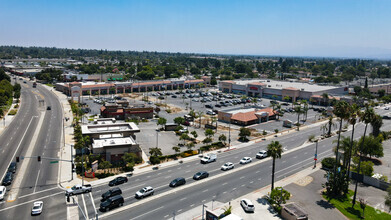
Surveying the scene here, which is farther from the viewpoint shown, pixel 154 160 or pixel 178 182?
pixel 154 160

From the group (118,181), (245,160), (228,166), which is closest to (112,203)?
(118,181)

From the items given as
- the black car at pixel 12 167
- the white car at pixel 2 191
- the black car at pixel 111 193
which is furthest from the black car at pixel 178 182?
the black car at pixel 12 167

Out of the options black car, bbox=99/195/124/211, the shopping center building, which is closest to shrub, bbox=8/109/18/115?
black car, bbox=99/195/124/211

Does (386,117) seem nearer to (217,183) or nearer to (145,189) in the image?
(217,183)

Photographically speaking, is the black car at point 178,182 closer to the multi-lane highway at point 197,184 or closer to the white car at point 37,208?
the multi-lane highway at point 197,184

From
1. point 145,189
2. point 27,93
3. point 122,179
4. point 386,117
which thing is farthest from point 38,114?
point 386,117

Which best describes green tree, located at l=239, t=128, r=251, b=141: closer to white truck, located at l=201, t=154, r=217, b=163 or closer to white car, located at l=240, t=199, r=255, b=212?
white truck, located at l=201, t=154, r=217, b=163

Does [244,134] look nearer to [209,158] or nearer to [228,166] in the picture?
[209,158]
